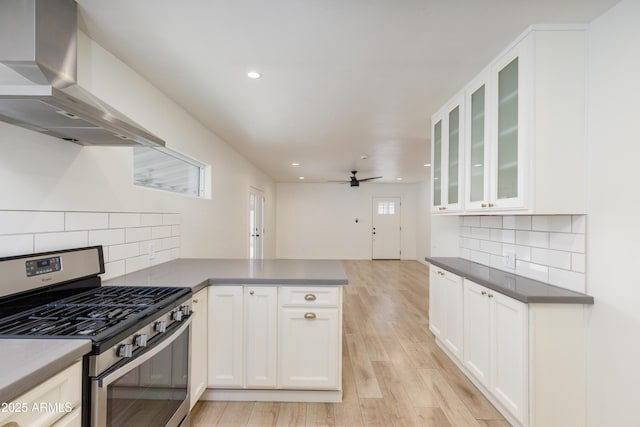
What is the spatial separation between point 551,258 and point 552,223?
0.74ft

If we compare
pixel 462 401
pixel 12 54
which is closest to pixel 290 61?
pixel 12 54

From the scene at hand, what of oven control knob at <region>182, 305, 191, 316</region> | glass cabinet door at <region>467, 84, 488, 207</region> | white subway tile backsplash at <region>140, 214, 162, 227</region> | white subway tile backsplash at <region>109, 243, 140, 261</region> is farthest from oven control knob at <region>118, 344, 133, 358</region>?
glass cabinet door at <region>467, 84, 488, 207</region>

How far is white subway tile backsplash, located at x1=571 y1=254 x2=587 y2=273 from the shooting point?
171 centimetres

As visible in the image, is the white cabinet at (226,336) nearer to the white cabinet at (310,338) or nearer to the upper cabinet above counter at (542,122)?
the white cabinet at (310,338)

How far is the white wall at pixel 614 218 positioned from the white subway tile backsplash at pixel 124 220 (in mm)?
2901

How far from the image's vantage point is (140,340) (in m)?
1.29

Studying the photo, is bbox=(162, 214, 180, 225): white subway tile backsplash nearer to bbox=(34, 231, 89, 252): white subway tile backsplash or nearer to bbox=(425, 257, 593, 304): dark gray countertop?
bbox=(34, 231, 89, 252): white subway tile backsplash

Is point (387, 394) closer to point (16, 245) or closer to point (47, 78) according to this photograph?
point (16, 245)

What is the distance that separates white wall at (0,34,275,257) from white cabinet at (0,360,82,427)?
2.89 feet

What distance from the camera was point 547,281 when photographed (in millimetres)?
1959

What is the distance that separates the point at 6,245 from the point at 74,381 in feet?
2.53

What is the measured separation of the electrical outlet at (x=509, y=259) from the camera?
2.32 m

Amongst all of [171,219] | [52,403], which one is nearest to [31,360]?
[52,403]

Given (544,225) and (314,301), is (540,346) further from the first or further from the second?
(314,301)
